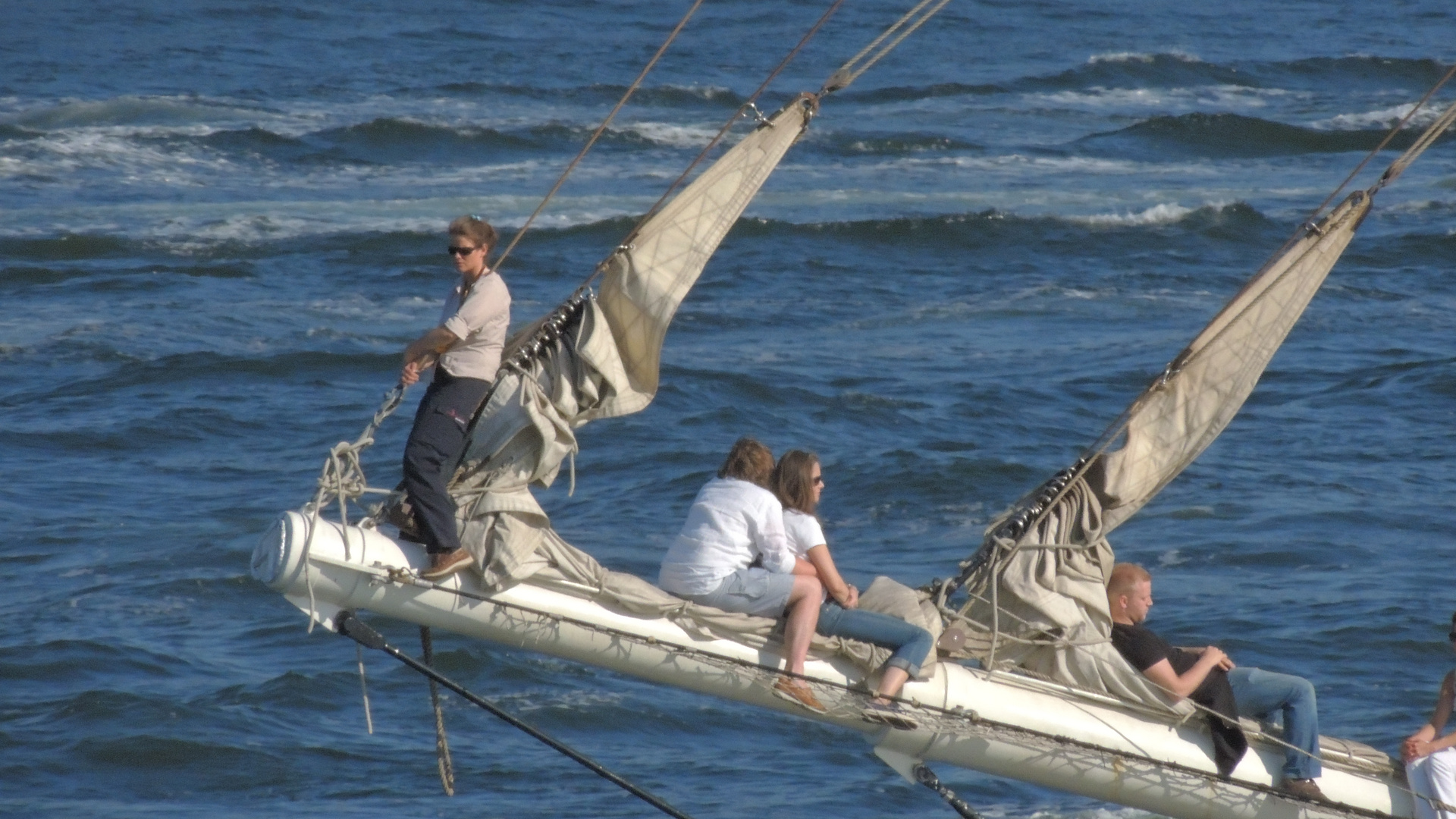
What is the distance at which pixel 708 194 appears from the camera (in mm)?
9328

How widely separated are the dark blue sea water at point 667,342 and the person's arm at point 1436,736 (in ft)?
14.1

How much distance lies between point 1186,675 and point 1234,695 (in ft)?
0.97

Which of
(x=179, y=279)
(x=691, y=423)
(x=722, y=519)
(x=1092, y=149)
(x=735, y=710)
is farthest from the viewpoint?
(x=1092, y=149)

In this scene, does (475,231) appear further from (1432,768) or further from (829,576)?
(1432,768)

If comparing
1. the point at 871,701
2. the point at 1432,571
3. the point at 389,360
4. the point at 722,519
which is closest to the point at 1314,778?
the point at 871,701

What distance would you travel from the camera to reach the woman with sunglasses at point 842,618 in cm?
845

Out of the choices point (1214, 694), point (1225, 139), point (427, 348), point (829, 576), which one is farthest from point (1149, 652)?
point (1225, 139)

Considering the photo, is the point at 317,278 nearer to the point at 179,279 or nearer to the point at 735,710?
the point at 179,279

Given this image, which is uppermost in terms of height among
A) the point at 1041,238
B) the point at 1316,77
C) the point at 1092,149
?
the point at 1316,77

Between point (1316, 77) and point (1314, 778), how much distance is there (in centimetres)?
3371

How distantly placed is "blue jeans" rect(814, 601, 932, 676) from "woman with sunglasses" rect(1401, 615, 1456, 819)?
7.50ft

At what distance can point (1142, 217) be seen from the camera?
2881 cm

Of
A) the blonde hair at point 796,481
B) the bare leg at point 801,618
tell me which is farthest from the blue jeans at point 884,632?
the blonde hair at point 796,481

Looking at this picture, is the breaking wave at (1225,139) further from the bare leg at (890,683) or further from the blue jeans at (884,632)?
the bare leg at (890,683)
